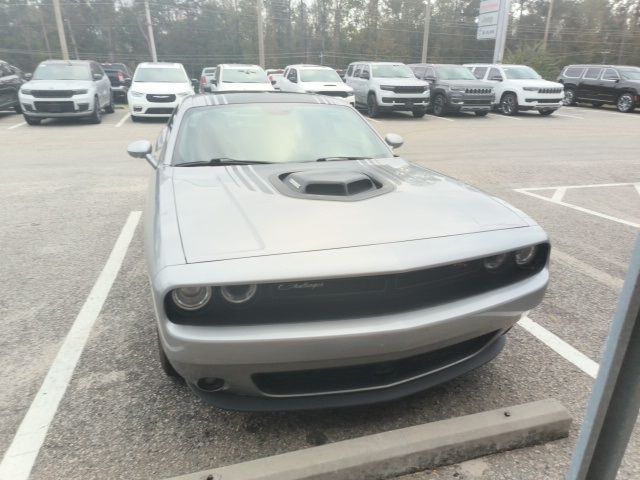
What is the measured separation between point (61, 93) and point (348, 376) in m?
13.7

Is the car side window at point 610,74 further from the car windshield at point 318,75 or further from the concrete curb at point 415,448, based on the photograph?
the concrete curb at point 415,448

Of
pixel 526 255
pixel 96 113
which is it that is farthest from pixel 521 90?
pixel 526 255

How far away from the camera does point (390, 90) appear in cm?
1554

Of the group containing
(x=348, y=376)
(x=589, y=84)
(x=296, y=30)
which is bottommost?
(x=589, y=84)

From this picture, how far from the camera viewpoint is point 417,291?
2.12 m

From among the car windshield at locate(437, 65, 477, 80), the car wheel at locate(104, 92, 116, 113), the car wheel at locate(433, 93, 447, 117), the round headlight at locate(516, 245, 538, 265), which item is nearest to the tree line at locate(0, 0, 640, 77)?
the car windshield at locate(437, 65, 477, 80)

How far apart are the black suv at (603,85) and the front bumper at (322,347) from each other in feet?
69.0

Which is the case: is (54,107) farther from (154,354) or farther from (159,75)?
(154,354)

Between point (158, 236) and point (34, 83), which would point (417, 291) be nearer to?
point (158, 236)

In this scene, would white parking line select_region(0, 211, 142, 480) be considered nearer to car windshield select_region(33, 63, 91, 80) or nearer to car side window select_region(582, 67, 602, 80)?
car windshield select_region(33, 63, 91, 80)

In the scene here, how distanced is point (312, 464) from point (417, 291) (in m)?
0.85

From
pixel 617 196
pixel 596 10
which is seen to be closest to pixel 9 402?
pixel 617 196

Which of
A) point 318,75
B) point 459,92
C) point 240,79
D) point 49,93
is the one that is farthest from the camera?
point 459,92

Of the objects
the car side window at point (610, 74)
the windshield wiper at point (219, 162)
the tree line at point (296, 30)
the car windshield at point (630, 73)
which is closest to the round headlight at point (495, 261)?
the windshield wiper at point (219, 162)
